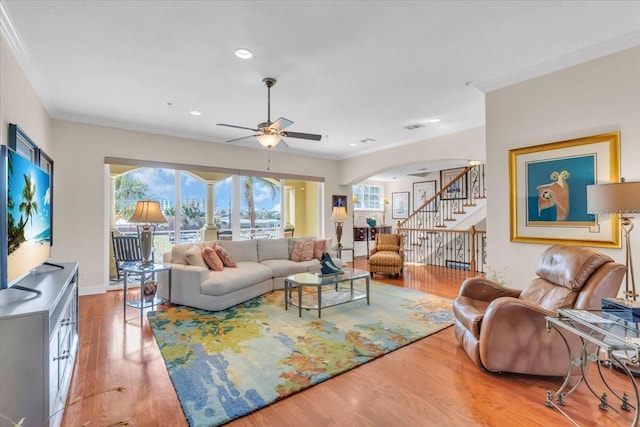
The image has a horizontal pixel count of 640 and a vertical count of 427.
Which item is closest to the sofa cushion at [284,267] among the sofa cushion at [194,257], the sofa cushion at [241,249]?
the sofa cushion at [241,249]

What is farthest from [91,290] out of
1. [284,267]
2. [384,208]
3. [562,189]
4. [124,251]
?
[384,208]

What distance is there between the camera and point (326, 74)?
339 cm

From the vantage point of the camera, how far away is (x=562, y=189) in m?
3.12

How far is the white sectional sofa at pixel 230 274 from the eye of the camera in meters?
3.95

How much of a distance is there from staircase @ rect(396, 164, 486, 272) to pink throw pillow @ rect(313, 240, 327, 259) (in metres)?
2.79

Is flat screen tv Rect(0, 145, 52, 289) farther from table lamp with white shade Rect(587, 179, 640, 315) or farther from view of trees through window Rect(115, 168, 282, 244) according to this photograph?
table lamp with white shade Rect(587, 179, 640, 315)


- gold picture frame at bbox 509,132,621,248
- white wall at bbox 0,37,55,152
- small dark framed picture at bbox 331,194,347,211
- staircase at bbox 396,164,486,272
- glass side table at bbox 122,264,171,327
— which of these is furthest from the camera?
small dark framed picture at bbox 331,194,347,211

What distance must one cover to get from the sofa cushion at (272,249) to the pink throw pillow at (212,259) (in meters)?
1.02

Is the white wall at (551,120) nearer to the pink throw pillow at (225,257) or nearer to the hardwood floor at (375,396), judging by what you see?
the hardwood floor at (375,396)

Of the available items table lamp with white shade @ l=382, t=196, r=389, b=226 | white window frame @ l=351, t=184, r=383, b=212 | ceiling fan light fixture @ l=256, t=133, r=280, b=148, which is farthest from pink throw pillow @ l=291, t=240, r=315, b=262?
table lamp with white shade @ l=382, t=196, r=389, b=226

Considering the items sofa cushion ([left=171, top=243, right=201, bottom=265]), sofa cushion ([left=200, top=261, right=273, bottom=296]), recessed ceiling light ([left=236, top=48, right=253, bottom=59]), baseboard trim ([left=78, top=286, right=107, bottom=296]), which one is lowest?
baseboard trim ([left=78, top=286, right=107, bottom=296])

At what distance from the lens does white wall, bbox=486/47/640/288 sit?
274cm

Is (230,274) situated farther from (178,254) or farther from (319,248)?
(319,248)

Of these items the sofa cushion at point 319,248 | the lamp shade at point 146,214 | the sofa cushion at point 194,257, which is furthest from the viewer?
the sofa cushion at point 319,248
